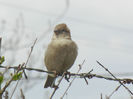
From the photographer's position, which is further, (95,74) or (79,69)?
(95,74)

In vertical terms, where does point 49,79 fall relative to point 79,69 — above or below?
below

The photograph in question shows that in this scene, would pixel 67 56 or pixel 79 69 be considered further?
pixel 67 56

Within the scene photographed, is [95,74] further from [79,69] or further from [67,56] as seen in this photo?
[67,56]

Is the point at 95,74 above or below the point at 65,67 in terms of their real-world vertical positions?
above

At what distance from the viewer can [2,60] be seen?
2324mm

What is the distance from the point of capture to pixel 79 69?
280cm

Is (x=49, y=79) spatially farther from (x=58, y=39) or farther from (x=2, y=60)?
(x=2, y=60)

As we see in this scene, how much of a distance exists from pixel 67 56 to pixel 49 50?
0.98 feet

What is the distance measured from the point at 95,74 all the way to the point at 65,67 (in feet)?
5.12

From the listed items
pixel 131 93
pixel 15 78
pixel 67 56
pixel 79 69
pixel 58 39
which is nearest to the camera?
pixel 15 78

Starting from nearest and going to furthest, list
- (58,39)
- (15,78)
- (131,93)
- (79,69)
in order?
(15,78), (131,93), (79,69), (58,39)

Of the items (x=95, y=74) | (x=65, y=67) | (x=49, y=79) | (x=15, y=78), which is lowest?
(x=49, y=79)

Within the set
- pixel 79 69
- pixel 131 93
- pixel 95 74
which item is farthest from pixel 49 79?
pixel 131 93

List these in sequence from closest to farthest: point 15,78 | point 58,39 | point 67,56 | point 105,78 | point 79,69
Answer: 1. point 15,78
2. point 79,69
3. point 105,78
4. point 67,56
5. point 58,39
